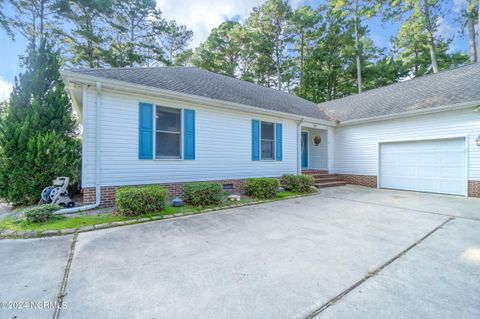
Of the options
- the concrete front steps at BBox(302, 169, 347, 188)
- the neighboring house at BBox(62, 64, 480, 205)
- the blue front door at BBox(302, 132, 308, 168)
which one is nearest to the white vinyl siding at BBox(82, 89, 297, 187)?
the neighboring house at BBox(62, 64, 480, 205)

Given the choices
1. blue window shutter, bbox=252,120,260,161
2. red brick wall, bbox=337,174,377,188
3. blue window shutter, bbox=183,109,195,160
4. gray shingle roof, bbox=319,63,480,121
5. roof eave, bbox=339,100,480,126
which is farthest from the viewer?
red brick wall, bbox=337,174,377,188

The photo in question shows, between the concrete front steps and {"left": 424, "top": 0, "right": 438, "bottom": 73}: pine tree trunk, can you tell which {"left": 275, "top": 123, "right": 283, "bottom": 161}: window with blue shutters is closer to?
A: the concrete front steps

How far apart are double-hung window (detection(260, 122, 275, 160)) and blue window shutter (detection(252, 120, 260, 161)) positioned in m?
0.36

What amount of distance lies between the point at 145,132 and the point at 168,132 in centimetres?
72

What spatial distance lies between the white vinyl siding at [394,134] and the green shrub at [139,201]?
939cm

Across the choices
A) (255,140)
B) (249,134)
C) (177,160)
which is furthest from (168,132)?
(255,140)

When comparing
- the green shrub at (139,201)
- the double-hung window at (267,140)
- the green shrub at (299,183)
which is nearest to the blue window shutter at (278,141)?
the double-hung window at (267,140)

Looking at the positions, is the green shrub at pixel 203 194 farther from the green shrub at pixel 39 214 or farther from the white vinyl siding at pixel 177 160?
the green shrub at pixel 39 214

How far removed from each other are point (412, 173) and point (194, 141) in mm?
8993

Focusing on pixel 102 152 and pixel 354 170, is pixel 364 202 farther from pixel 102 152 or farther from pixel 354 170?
pixel 102 152

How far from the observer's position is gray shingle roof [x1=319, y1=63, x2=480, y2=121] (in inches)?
319

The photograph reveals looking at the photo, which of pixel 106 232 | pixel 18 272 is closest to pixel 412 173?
pixel 106 232

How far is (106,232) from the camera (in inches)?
158

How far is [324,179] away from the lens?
34.2 ft
